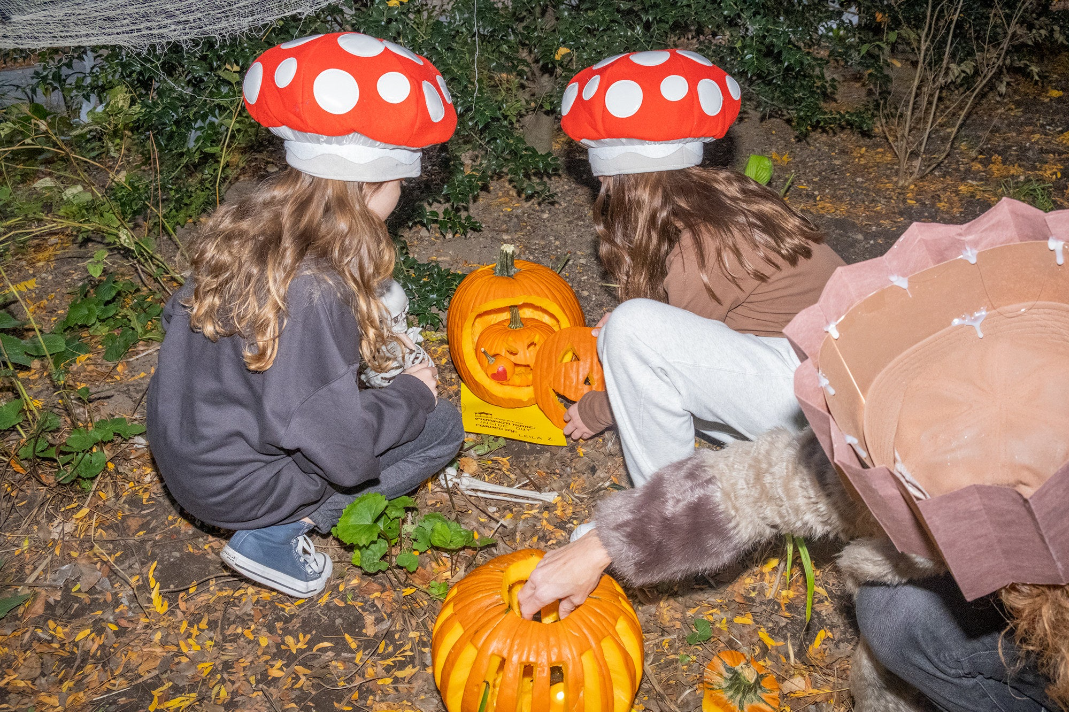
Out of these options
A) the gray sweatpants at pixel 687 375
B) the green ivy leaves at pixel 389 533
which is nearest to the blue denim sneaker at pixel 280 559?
the green ivy leaves at pixel 389 533

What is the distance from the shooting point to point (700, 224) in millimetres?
2375

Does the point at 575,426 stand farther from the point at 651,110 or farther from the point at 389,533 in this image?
the point at 651,110

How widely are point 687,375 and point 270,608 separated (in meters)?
1.48

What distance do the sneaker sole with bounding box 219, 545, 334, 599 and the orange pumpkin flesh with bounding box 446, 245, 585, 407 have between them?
985 mm

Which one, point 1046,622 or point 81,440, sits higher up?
point 1046,622

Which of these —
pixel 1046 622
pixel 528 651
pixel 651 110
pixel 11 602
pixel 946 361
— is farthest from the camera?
pixel 11 602

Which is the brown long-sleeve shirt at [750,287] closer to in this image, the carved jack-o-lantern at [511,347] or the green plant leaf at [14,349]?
the carved jack-o-lantern at [511,347]

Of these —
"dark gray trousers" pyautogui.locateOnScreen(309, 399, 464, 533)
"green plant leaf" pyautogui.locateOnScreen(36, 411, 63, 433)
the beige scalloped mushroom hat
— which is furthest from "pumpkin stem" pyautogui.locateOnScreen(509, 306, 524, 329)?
the beige scalloped mushroom hat

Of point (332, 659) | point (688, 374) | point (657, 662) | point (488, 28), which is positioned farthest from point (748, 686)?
point (488, 28)

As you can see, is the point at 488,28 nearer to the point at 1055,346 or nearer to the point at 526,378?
the point at 526,378

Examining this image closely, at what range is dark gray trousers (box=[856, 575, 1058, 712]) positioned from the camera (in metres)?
1.51

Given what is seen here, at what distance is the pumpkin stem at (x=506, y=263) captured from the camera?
2.90 metres

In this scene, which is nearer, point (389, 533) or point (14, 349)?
point (389, 533)

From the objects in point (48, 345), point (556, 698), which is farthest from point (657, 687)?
point (48, 345)
